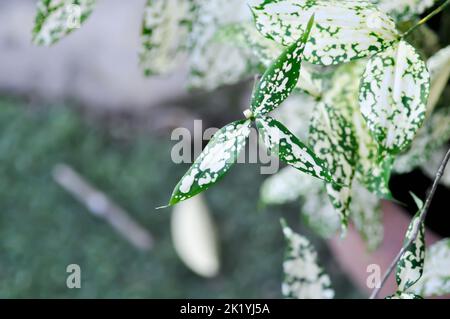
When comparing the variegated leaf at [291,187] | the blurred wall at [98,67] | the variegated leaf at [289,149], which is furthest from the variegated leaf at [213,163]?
the blurred wall at [98,67]

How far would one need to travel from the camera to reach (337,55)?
0.44 metres

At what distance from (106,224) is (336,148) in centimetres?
92

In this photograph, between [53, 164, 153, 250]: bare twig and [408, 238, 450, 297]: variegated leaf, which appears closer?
Answer: [408, 238, 450, 297]: variegated leaf

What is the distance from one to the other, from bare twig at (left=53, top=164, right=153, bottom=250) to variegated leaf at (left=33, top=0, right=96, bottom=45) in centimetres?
85

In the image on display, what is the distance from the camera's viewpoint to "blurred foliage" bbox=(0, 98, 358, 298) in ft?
4.07

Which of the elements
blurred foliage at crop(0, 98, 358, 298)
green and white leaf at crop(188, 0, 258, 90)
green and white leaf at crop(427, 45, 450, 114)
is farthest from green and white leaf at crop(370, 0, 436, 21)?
blurred foliage at crop(0, 98, 358, 298)

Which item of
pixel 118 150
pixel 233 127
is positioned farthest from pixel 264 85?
pixel 118 150

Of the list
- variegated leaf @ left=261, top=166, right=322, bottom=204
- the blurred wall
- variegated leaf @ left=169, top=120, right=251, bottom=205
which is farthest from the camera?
the blurred wall

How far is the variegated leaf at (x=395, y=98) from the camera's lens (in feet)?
1.38

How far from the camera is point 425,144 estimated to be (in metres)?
0.65

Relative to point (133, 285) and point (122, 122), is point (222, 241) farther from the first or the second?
point (122, 122)

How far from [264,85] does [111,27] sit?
1.27 meters

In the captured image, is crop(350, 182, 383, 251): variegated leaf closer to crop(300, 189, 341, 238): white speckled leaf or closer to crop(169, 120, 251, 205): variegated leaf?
crop(300, 189, 341, 238): white speckled leaf

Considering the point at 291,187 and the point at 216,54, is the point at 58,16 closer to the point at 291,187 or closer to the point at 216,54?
the point at 216,54
